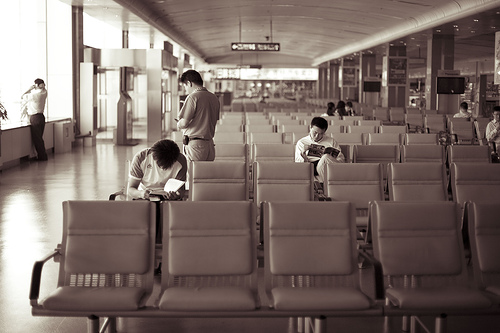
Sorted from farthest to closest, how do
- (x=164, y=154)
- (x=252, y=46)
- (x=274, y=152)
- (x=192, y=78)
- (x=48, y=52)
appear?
1. (x=252, y=46)
2. (x=48, y=52)
3. (x=192, y=78)
4. (x=274, y=152)
5. (x=164, y=154)

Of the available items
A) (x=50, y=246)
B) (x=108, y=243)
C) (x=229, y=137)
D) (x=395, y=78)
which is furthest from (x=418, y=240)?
(x=395, y=78)

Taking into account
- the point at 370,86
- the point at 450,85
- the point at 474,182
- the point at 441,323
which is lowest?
the point at 441,323

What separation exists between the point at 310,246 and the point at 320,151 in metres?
3.26

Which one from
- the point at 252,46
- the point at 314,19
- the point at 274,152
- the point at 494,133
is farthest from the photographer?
the point at 314,19

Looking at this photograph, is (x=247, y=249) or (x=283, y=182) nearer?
(x=247, y=249)

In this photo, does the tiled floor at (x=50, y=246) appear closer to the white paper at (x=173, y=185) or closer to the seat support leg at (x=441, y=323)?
the seat support leg at (x=441, y=323)

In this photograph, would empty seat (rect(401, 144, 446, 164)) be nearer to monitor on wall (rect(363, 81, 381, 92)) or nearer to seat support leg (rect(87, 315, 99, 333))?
seat support leg (rect(87, 315, 99, 333))

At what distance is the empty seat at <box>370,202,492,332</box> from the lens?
4090mm

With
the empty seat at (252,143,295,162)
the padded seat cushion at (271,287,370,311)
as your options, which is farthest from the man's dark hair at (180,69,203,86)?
the padded seat cushion at (271,287,370,311)

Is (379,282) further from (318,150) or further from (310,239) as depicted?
(318,150)

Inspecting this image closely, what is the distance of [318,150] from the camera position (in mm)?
7227

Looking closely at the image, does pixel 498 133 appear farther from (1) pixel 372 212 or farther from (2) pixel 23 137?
(2) pixel 23 137

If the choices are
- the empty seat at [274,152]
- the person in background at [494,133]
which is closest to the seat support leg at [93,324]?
the empty seat at [274,152]

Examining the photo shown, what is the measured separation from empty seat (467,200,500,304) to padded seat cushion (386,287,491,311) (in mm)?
303
